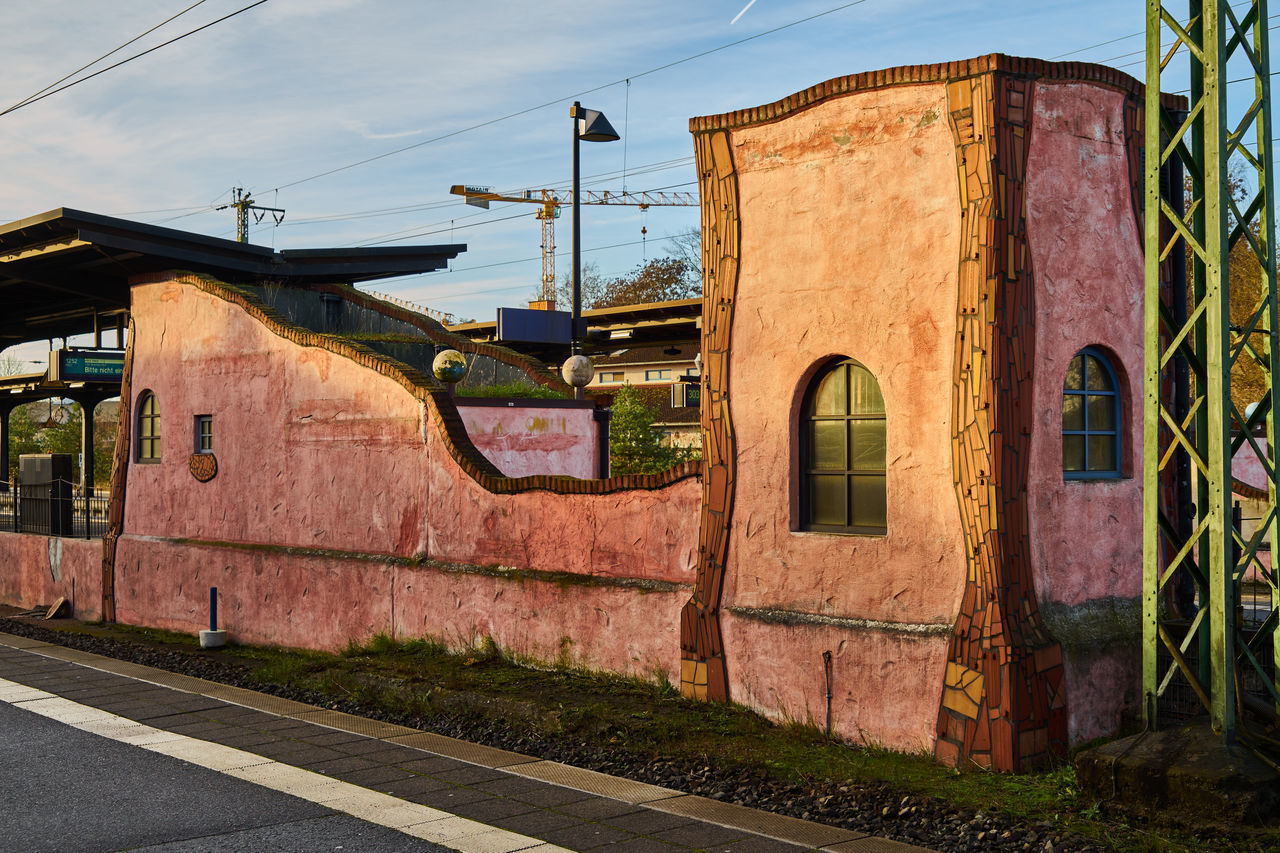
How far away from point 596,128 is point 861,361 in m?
13.5

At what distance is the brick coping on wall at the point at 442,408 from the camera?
10.5 meters

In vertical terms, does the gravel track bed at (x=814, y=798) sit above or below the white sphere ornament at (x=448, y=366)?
below

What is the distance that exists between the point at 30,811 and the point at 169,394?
10.1 m

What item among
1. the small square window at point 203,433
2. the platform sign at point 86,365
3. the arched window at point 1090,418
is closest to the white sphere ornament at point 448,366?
the small square window at point 203,433

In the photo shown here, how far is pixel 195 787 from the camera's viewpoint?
7629 mm

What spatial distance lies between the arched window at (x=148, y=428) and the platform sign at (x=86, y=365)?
90 centimetres

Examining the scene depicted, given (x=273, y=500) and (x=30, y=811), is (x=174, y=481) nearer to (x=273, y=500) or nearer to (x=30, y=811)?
(x=273, y=500)

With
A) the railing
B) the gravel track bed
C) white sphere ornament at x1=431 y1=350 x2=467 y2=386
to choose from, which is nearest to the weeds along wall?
white sphere ornament at x1=431 y1=350 x2=467 y2=386

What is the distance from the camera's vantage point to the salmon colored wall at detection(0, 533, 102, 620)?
683 inches

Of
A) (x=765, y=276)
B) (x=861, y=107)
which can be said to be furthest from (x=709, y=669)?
(x=861, y=107)

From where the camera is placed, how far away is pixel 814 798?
281 inches

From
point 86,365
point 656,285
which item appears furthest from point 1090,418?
point 656,285

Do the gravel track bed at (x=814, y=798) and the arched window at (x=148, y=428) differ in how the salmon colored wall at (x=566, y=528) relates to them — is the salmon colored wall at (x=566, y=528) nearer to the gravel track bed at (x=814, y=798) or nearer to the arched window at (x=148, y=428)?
the gravel track bed at (x=814, y=798)

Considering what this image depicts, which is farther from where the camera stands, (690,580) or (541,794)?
(690,580)
